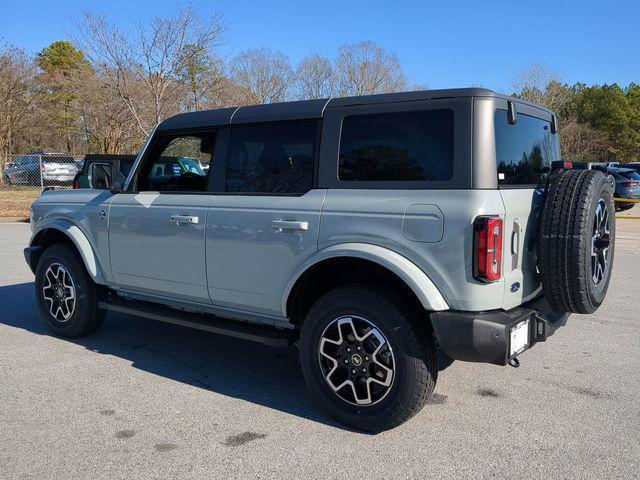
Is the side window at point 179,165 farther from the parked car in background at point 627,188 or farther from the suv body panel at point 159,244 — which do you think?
the parked car in background at point 627,188

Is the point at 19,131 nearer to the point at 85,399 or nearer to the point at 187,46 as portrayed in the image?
the point at 187,46

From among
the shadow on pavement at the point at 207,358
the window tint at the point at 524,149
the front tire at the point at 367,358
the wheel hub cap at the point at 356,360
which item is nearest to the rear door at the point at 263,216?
the front tire at the point at 367,358

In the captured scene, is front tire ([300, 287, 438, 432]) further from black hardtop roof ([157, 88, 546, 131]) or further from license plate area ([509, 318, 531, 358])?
black hardtop roof ([157, 88, 546, 131])

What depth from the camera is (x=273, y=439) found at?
355cm

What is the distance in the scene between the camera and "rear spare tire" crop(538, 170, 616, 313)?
343cm

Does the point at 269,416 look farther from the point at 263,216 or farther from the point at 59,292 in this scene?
the point at 59,292

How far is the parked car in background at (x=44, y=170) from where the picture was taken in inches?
Result: 995

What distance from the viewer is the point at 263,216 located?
405 cm

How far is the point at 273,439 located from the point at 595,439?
191cm

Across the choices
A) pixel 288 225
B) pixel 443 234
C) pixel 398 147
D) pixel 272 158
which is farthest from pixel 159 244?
pixel 443 234

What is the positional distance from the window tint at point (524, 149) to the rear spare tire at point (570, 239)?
0.23m

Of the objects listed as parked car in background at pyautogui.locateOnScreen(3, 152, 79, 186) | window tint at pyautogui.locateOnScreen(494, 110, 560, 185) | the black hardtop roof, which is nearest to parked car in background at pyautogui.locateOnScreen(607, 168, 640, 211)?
window tint at pyautogui.locateOnScreen(494, 110, 560, 185)

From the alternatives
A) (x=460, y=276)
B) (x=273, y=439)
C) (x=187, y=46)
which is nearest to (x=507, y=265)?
(x=460, y=276)

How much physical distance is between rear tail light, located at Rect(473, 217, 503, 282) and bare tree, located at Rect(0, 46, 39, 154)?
27.2 m
